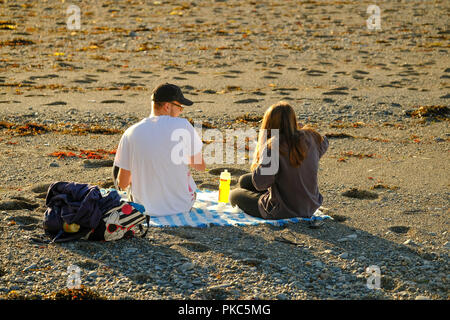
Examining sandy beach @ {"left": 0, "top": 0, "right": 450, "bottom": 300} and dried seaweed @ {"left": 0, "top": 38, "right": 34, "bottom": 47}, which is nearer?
sandy beach @ {"left": 0, "top": 0, "right": 450, "bottom": 300}

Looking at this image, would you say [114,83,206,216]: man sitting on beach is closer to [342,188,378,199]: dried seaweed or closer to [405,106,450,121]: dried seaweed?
[342,188,378,199]: dried seaweed

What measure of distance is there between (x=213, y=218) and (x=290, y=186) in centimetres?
80

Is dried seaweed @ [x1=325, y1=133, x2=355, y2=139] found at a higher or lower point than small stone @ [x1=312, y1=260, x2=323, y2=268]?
higher

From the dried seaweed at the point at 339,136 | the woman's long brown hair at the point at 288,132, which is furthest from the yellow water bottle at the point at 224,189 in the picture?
the dried seaweed at the point at 339,136

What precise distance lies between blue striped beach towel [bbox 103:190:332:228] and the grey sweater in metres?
0.10

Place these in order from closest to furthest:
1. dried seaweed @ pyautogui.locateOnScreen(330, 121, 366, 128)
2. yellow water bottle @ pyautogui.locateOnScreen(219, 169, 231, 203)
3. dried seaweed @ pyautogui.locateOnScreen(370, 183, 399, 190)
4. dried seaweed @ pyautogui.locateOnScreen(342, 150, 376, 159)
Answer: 1. yellow water bottle @ pyautogui.locateOnScreen(219, 169, 231, 203)
2. dried seaweed @ pyautogui.locateOnScreen(370, 183, 399, 190)
3. dried seaweed @ pyautogui.locateOnScreen(342, 150, 376, 159)
4. dried seaweed @ pyautogui.locateOnScreen(330, 121, 366, 128)

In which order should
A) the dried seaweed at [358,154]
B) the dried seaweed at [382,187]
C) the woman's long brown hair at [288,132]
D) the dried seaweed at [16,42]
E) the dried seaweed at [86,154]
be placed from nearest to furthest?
the woman's long brown hair at [288,132], the dried seaweed at [382,187], the dried seaweed at [86,154], the dried seaweed at [358,154], the dried seaweed at [16,42]

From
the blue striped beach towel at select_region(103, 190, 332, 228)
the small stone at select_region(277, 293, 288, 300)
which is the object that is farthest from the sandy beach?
the blue striped beach towel at select_region(103, 190, 332, 228)

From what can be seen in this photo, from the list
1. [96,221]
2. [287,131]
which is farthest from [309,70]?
[96,221]

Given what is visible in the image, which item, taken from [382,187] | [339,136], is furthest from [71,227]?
[339,136]

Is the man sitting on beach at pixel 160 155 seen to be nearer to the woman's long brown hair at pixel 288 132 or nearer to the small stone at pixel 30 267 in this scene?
the woman's long brown hair at pixel 288 132

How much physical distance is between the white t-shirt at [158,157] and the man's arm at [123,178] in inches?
1.9

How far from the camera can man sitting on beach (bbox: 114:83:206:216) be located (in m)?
5.53

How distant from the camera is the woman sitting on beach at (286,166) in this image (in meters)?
5.45
